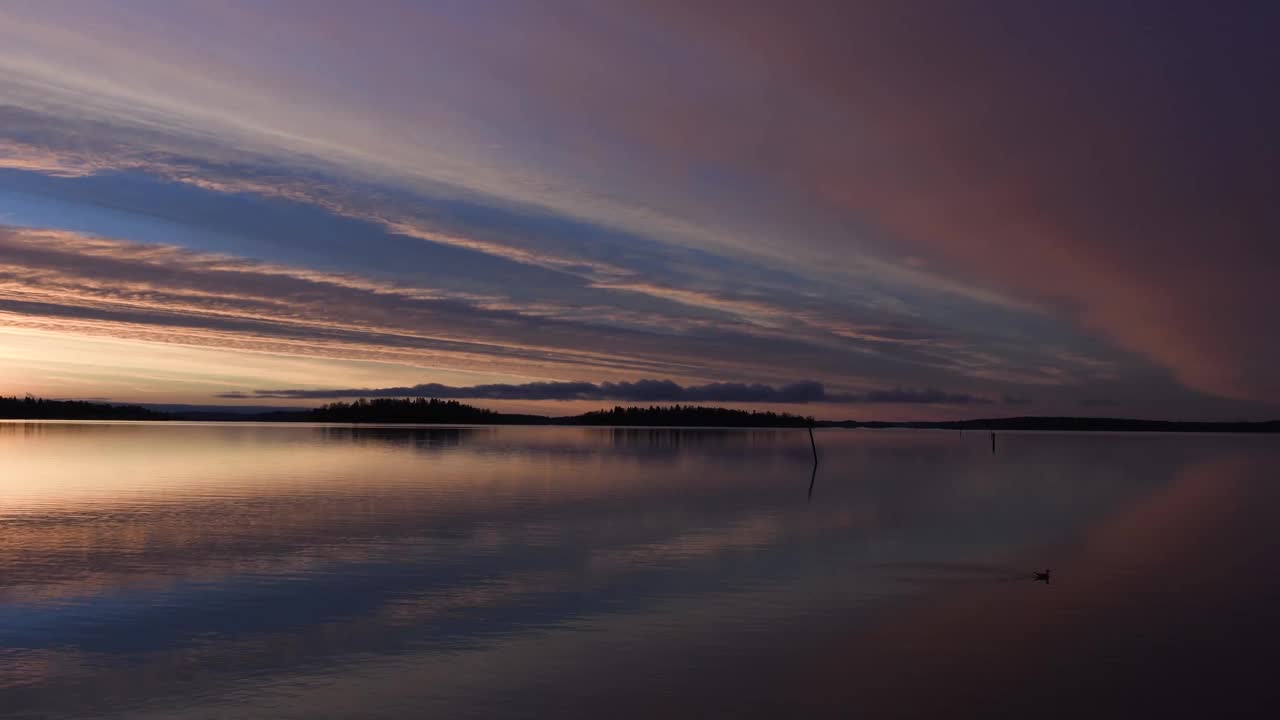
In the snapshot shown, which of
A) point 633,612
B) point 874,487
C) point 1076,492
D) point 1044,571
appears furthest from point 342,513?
point 1076,492

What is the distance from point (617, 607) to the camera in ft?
76.5

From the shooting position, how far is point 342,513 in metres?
42.2

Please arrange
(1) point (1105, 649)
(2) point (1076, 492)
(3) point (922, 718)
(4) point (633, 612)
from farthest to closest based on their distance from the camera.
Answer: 1. (2) point (1076, 492)
2. (4) point (633, 612)
3. (1) point (1105, 649)
4. (3) point (922, 718)

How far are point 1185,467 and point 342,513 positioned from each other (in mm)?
88607

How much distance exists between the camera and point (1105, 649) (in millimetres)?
20422

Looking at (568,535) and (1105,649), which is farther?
(568,535)

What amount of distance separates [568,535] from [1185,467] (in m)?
85.2

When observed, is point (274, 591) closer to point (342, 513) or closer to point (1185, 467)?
point (342, 513)

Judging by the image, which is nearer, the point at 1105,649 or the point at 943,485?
the point at 1105,649

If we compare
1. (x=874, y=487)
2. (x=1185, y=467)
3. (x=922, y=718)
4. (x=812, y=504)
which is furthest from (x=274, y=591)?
(x=1185, y=467)

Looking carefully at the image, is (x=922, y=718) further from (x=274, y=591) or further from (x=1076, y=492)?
(x=1076, y=492)

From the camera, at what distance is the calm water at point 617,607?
16531 mm

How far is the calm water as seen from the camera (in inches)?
651

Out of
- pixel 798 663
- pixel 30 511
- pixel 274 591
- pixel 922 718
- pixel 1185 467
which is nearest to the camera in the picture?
pixel 922 718
